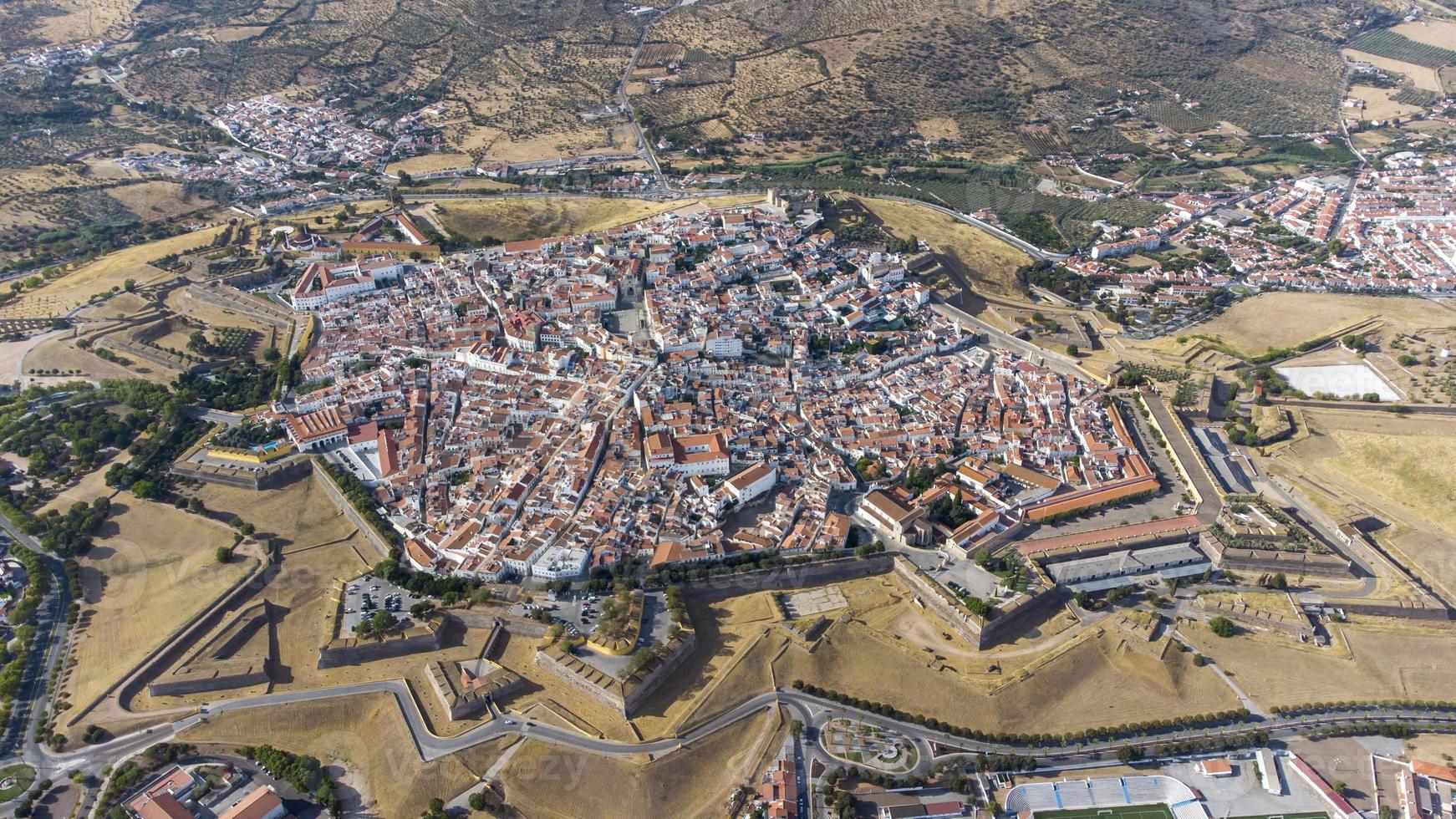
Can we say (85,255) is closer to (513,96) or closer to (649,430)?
(513,96)

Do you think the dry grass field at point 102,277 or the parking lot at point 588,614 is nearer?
the parking lot at point 588,614

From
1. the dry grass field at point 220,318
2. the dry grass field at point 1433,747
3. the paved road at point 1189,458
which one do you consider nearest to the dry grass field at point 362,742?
the dry grass field at point 220,318

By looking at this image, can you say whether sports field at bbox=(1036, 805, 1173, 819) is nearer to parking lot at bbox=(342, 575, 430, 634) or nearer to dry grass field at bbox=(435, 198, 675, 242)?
parking lot at bbox=(342, 575, 430, 634)

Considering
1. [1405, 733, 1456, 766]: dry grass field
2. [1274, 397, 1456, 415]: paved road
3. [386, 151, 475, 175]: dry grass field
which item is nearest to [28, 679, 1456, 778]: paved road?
[1405, 733, 1456, 766]: dry grass field

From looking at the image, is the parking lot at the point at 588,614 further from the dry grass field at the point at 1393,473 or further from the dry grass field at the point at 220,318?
the dry grass field at the point at 1393,473

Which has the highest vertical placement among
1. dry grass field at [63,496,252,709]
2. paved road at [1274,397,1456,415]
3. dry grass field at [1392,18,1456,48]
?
dry grass field at [63,496,252,709]

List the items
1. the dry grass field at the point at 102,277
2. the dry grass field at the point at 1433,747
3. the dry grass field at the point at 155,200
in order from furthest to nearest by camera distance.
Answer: the dry grass field at the point at 155,200, the dry grass field at the point at 102,277, the dry grass field at the point at 1433,747
